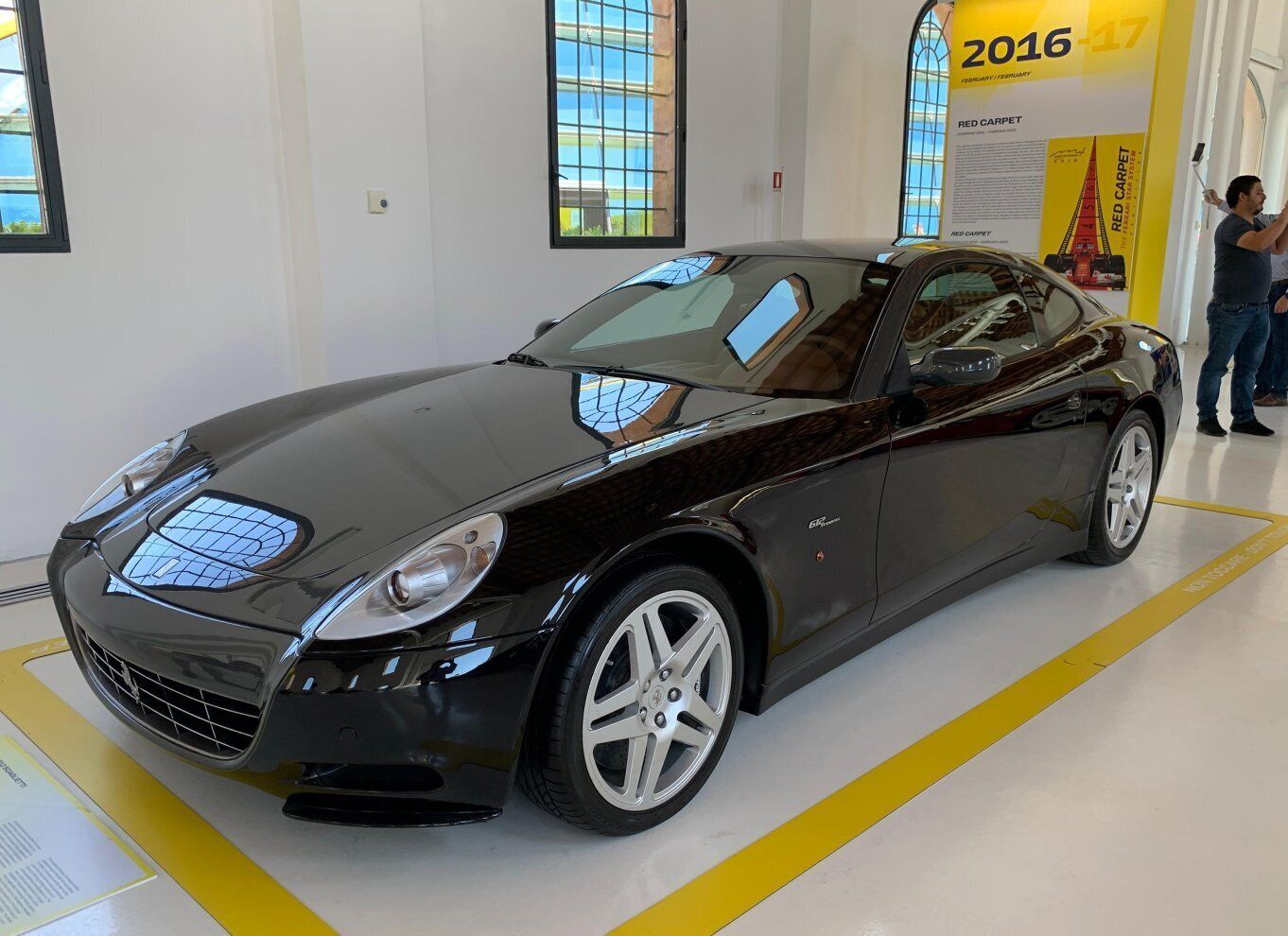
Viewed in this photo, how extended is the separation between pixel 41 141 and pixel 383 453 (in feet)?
8.84

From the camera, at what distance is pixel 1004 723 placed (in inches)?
99.0

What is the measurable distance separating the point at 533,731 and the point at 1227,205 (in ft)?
19.4

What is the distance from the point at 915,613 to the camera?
2.68m

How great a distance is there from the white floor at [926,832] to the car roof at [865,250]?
1.18 metres

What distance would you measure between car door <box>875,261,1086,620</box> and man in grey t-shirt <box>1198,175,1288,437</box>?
11.4ft

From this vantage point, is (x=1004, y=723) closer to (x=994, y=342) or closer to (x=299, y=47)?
(x=994, y=342)

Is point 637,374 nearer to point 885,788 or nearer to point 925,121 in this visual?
point 885,788

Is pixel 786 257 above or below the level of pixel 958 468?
above

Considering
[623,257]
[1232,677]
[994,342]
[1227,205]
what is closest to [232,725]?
[994,342]

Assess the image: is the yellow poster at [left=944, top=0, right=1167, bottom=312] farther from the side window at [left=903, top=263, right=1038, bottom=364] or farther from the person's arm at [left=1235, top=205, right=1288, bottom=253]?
the side window at [left=903, top=263, right=1038, bottom=364]

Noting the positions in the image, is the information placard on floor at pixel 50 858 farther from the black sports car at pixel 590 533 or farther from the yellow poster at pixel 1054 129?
the yellow poster at pixel 1054 129

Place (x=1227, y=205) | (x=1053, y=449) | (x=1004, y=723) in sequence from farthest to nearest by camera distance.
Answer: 1. (x=1227, y=205)
2. (x=1053, y=449)
3. (x=1004, y=723)

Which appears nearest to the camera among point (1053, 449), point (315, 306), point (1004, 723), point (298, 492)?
point (298, 492)

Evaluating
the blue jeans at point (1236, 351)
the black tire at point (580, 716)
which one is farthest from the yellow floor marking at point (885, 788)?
the blue jeans at point (1236, 351)
